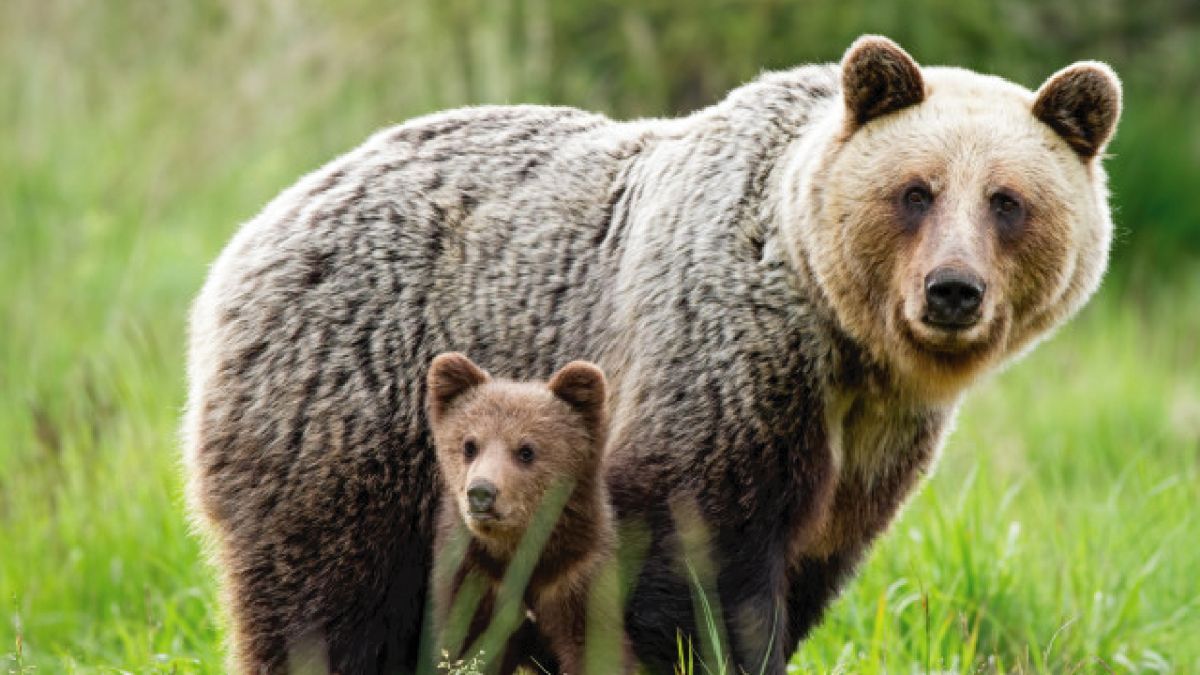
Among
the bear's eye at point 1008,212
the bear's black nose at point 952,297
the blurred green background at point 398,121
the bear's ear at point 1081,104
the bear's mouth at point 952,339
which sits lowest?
the blurred green background at point 398,121

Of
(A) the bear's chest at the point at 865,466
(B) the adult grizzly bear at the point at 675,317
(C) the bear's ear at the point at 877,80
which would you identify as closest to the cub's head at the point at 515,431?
(B) the adult grizzly bear at the point at 675,317

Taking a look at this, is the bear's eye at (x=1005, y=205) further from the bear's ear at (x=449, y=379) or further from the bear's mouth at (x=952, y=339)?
the bear's ear at (x=449, y=379)

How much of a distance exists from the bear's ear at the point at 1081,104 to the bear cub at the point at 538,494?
1.54 meters

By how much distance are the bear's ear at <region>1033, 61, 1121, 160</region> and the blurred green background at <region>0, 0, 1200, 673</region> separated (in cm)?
117

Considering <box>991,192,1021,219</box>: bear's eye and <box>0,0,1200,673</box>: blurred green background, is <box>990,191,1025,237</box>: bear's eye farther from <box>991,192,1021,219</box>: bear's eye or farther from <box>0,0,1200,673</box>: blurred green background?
<box>0,0,1200,673</box>: blurred green background

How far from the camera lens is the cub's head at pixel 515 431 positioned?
16.4 feet

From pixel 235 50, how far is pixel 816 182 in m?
6.81

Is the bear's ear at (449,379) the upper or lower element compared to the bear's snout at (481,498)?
upper

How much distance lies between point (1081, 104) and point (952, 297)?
2.62 feet

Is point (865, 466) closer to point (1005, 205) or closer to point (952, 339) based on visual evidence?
point (952, 339)

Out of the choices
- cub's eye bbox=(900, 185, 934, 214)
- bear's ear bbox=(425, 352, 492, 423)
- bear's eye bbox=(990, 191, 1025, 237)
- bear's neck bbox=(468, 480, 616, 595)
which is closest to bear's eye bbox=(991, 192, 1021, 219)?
bear's eye bbox=(990, 191, 1025, 237)

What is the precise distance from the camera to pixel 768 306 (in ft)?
17.6

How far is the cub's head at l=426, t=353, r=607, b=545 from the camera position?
5.00 meters

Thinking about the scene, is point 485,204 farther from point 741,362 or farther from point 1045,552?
point 1045,552
